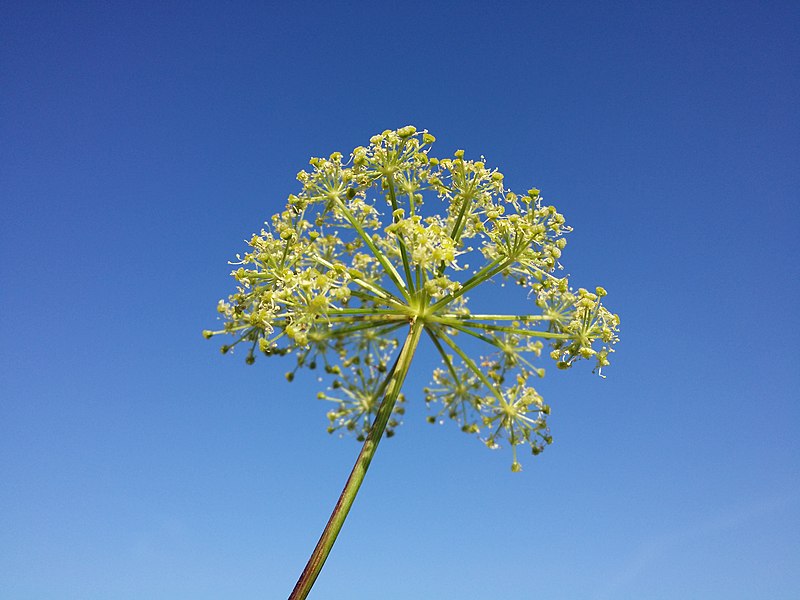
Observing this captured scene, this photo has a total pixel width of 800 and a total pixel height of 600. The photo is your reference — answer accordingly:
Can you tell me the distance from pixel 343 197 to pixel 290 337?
7.02 feet

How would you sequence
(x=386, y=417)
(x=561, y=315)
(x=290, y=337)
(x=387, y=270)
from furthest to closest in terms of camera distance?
(x=561, y=315), (x=387, y=270), (x=290, y=337), (x=386, y=417)

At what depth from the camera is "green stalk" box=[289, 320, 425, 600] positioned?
4.48m

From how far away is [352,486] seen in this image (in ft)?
16.1

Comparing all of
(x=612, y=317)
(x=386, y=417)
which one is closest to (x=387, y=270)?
(x=386, y=417)

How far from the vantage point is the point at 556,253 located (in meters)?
6.94

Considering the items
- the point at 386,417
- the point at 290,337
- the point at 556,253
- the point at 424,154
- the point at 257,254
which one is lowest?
the point at 386,417

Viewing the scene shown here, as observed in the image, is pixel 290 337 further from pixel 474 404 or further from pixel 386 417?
pixel 474 404

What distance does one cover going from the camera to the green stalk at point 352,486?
4.48 meters

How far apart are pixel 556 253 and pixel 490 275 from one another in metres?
0.85

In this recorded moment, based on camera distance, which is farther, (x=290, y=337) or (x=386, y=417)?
(x=290, y=337)

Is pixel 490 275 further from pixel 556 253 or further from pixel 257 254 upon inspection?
pixel 257 254

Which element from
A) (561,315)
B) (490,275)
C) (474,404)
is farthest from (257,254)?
(561,315)

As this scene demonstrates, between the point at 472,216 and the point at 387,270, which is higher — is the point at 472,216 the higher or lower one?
the higher one

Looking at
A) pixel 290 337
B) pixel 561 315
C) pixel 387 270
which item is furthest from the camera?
pixel 561 315
